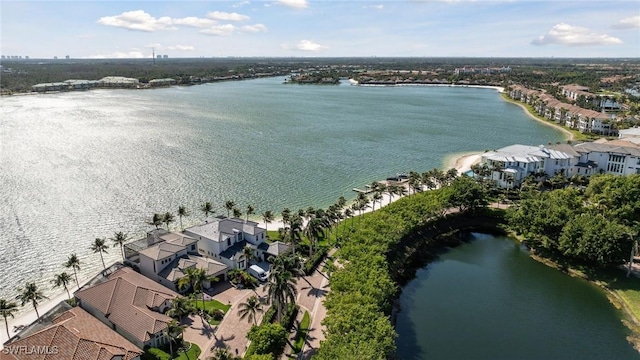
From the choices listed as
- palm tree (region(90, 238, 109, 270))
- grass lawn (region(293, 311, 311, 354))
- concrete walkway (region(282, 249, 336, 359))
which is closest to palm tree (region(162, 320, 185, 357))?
concrete walkway (region(282, 249, 336, 359))

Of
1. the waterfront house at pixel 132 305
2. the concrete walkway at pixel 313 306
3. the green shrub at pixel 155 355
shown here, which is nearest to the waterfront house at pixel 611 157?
the concrete walkway at pixel 313 306

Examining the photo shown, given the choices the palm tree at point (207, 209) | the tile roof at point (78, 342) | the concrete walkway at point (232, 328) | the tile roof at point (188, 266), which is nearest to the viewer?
the tile roof at point (78, 342)

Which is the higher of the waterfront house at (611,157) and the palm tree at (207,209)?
the waterfront house at (611,157)

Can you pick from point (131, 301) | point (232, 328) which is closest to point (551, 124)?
point (232, 328)

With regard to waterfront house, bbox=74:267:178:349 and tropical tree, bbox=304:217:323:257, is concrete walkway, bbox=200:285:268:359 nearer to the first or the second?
waterfront house, bbox=74:267:178:349

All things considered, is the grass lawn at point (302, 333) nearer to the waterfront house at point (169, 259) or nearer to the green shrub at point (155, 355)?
the green shrub at point (155, 355)

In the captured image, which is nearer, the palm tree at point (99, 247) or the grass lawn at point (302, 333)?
the grass lawn at point (302, 333)

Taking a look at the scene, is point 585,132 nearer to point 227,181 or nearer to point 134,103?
point 227,181

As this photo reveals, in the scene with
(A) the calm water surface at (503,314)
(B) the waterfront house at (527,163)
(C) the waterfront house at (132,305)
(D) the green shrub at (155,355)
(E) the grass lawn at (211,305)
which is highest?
(B) the waterfront house at (527,163)

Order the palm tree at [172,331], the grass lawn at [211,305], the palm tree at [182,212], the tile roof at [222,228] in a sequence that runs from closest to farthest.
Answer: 1. the palm tree at [172,331]
2. the grass lawn at [211,305]
3. the tile roof at [222,228]
4. the palm tree at [182,212]
